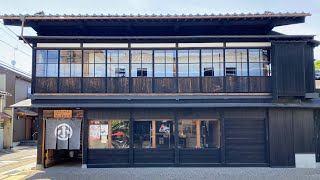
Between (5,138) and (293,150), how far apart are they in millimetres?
22799

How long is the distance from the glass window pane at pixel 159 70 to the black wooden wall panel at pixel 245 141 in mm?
3914

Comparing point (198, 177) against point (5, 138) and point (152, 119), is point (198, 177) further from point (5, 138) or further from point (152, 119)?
point (5, 138)

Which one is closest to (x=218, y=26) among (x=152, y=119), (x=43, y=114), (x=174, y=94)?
(x=174, y=94)

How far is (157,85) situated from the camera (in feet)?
51.3

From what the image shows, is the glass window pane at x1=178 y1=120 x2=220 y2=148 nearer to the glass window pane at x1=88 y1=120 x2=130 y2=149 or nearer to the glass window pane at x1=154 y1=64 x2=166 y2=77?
the glass window pane at x1=154 y1=64 x2=166 y2=77

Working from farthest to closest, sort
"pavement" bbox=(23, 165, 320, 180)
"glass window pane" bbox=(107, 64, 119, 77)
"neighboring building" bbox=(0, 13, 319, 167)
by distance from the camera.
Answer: "glass window pane" bbox=(107, 64, 119, 77) → "neighboring building" bbox=(0, 13, 319, 167) → "pavement" bbox=(23, 165, 320, 180)

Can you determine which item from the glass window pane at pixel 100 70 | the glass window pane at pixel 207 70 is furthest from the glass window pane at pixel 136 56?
the glass window pane at pixel 207 70

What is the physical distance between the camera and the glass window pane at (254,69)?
51.9 ft

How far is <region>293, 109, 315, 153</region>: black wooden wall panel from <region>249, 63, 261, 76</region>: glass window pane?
267 centimetres

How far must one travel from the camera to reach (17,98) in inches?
1240

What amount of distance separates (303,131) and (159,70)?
7.73 meters

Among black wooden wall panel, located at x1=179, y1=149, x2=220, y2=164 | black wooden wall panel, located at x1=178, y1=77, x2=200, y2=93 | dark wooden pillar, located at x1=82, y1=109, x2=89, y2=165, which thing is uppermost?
black wooden wall panel, located at x1=178, y1=77, x2=200, y2=93

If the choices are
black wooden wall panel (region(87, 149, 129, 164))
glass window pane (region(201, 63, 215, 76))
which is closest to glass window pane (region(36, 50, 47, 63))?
black wooden wall panel (region(87, 149, 129, 164))

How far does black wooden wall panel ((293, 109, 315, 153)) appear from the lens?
15.6 metres
